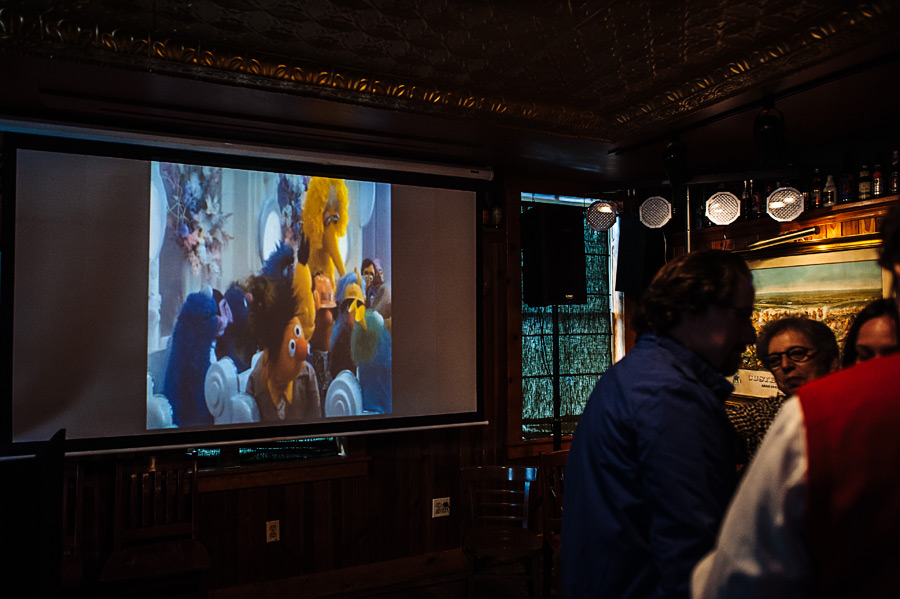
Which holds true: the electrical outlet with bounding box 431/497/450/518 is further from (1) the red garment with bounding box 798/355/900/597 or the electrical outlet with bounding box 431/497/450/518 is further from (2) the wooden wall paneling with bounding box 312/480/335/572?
(1) the red garment with bounding box 798/355/900/597

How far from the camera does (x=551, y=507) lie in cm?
315

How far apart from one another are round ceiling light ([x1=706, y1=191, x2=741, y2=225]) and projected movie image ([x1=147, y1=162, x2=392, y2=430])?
197cm

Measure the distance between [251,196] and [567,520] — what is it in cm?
272

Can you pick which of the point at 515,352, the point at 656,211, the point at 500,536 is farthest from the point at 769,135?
the point at 500,536

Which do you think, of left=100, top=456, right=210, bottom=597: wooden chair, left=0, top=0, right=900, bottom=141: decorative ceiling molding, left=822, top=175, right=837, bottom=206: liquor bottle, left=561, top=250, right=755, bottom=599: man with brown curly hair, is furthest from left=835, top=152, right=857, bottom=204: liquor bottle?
left=100, top=456, right=210, bottom=597: wooden chair

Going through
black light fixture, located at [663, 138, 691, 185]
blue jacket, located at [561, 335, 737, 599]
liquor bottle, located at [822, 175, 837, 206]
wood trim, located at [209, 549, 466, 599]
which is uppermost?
black light fixture, located at [663, 138, 691, 185]

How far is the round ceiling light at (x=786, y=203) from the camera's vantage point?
3.16m

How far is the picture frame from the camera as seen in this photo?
3.36m

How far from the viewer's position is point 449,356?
3801 millimetres

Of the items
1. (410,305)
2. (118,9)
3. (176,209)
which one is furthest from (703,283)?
(176,209)

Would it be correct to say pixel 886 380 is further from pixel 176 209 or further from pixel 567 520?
pixel 176 209

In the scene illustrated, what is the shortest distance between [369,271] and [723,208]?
7.09ft

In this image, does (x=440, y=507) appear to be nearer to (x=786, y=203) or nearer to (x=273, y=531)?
(x=273, y=531)

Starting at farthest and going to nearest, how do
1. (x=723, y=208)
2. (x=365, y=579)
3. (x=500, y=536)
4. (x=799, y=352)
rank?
(x=365, y=579)
(x=723, y=208)
(x=500, y=536)
(x=799, y=352)
